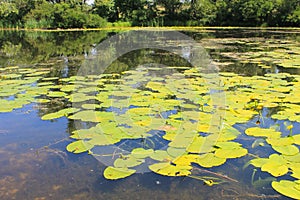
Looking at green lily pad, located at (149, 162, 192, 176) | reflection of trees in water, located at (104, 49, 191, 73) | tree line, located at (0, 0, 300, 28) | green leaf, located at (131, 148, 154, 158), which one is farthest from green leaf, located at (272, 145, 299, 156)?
tree line, located at (0, 0, 300, 28)

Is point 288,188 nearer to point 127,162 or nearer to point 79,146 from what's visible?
point 127,162

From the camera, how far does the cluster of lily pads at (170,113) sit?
1755mm

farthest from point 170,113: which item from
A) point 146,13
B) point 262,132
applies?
point 146,13

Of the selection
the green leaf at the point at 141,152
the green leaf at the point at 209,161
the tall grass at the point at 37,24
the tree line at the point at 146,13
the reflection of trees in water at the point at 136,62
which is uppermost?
the tree line at the point at 146,13

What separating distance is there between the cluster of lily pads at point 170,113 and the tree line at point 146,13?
1600 cm

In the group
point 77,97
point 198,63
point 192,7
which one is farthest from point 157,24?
point 77,97

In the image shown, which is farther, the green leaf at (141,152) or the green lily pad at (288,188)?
the green leaf at (141,152)

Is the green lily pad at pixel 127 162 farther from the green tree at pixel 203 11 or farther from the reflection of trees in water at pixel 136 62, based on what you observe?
the green tree at pixel 203 11

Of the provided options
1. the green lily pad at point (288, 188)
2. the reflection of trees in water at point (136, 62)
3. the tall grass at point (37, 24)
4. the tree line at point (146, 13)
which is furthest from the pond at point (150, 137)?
the tree line at point (146, 13)

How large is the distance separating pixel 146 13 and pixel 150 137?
21198mm

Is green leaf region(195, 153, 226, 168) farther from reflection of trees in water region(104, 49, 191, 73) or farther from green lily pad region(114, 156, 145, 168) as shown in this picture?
reflection of trees in water region(104, 49, 191, 73)

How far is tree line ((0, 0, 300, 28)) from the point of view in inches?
752

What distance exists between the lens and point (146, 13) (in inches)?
877

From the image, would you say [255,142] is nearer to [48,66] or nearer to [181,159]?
[181,159]
